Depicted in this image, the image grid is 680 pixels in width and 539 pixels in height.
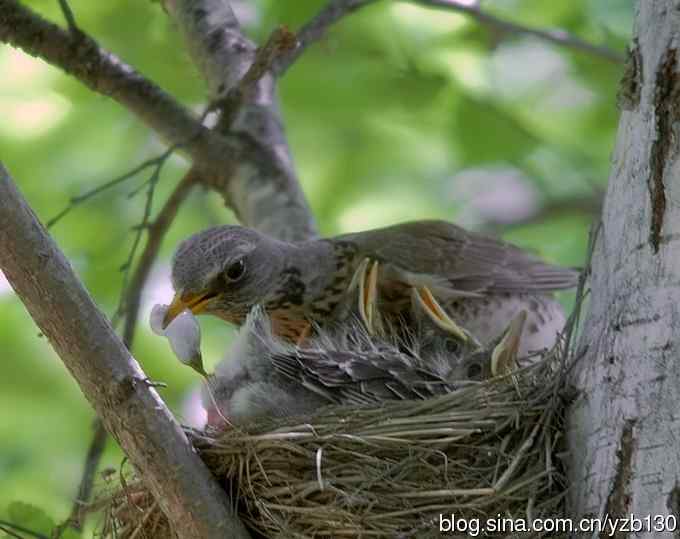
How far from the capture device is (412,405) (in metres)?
3.30

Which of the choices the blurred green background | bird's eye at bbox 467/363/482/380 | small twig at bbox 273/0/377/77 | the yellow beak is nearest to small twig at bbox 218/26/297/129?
small twig at bbox 273/0/377/77

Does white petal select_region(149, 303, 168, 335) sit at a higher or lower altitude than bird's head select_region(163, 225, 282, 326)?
lower

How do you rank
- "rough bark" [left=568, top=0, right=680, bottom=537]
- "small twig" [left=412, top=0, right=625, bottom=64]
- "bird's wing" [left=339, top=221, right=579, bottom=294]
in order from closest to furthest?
"rough bark" [left=568, top=0, right=680, bottom=537], "bird's wing" [left=339, top=221, right=579, bottom=294], "small twig" [left=412, top=0, right=625, bottom=64]

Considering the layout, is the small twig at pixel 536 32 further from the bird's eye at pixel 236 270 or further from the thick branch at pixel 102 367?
the thick branch at pixel 102 367

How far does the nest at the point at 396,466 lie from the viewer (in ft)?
9.96

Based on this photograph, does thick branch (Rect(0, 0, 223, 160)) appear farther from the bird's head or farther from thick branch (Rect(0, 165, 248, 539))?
thick branch (Rect(0, 165, 248, 539))

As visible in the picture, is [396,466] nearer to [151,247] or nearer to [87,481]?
[87,481]

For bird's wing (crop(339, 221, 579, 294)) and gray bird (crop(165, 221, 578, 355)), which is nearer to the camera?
gray bird (crop(165, 221, 578, 355))

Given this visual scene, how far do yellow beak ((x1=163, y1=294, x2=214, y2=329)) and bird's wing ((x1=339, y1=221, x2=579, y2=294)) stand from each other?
0.81 metres

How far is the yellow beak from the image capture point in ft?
13.1

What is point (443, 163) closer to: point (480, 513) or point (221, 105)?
point (221, 105)

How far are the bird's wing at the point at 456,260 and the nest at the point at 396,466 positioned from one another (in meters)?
1.48

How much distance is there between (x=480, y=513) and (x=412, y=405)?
39 cm

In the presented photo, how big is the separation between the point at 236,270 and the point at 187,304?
0.88ft
